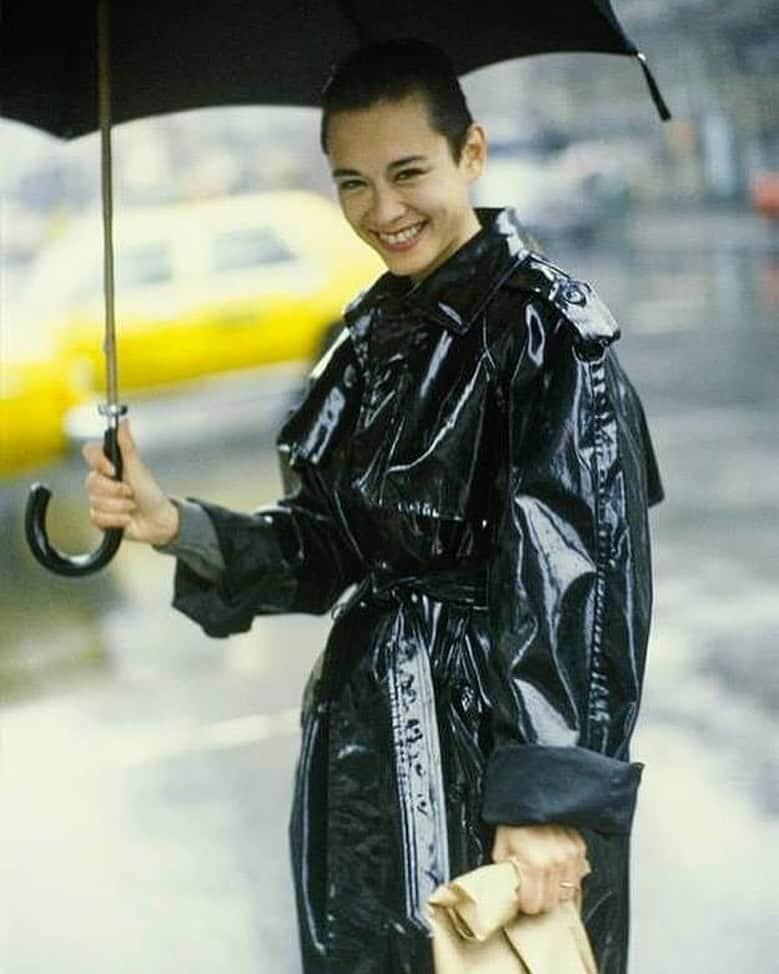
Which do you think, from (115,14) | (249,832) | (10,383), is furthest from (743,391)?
(115,14)

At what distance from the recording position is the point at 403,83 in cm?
179

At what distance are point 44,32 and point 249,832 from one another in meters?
2.41

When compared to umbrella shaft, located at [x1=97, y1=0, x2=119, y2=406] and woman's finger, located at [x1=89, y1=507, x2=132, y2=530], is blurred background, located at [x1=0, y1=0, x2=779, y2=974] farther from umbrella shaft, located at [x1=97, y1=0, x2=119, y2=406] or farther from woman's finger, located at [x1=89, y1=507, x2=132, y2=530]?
woman's finger, located at [x1=89, y1=507, x2=132, y2=530]

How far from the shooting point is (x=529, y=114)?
84.7 feet

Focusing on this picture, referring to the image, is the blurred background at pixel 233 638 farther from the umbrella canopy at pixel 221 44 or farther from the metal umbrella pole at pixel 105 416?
the metal umbrella pole at pixel 105 416

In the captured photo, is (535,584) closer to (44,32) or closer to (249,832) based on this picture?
(44,32)

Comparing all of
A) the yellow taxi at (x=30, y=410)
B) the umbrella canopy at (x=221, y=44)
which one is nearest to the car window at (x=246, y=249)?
the yellow taxi at (x=30, y=410)

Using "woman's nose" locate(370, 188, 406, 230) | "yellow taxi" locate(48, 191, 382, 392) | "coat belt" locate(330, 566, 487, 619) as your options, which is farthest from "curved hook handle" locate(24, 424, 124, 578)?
"yellow taxi" locate(48, 191, 382, 392)

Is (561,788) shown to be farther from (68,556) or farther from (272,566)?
(68,556)

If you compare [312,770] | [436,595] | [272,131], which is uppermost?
[272,131]

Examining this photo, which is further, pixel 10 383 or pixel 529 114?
pixel 529 114

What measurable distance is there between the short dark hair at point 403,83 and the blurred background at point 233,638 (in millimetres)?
617

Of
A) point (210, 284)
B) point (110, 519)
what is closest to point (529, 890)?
point (110, 519)

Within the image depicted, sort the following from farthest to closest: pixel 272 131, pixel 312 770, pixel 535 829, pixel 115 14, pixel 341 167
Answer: pixel 272 131 → pixel 115 14 → pixel 312 770 → pixel 341 167 → pixel 535 829
